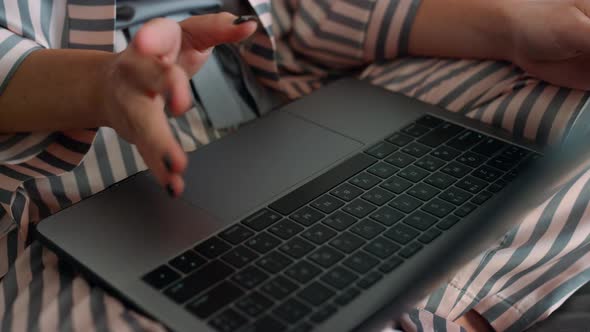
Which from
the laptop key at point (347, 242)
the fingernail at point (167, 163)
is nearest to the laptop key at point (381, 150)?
the laptop key at point (347, 242)

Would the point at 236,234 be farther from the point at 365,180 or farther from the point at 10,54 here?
the point at 10,54

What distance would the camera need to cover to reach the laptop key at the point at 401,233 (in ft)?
1.40

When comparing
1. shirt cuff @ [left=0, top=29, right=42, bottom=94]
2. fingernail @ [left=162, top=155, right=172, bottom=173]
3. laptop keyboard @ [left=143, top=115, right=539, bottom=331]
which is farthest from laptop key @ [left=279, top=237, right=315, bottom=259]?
shirt cuff @ [left=0, top=29, right=42, bottom=94]

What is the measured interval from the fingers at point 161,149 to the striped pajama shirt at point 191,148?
0.34ft

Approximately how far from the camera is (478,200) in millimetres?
467

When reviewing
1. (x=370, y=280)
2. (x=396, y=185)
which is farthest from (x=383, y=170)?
(x=370, y=280)

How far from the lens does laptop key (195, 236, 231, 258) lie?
16.3 inches

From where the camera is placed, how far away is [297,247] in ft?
1.37

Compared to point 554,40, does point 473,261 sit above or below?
below

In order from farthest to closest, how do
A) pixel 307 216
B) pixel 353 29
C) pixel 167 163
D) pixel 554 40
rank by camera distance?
pixel 353 29 → pixel 554 40 → pixel 307 216 → pixel 167 163

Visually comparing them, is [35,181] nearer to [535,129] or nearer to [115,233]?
[115,233]

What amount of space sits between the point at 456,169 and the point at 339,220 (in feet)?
0.36

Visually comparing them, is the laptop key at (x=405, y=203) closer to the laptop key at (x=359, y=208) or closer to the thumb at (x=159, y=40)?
the laptop key at (x=359, y=208)

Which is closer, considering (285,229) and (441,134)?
(285,229)
